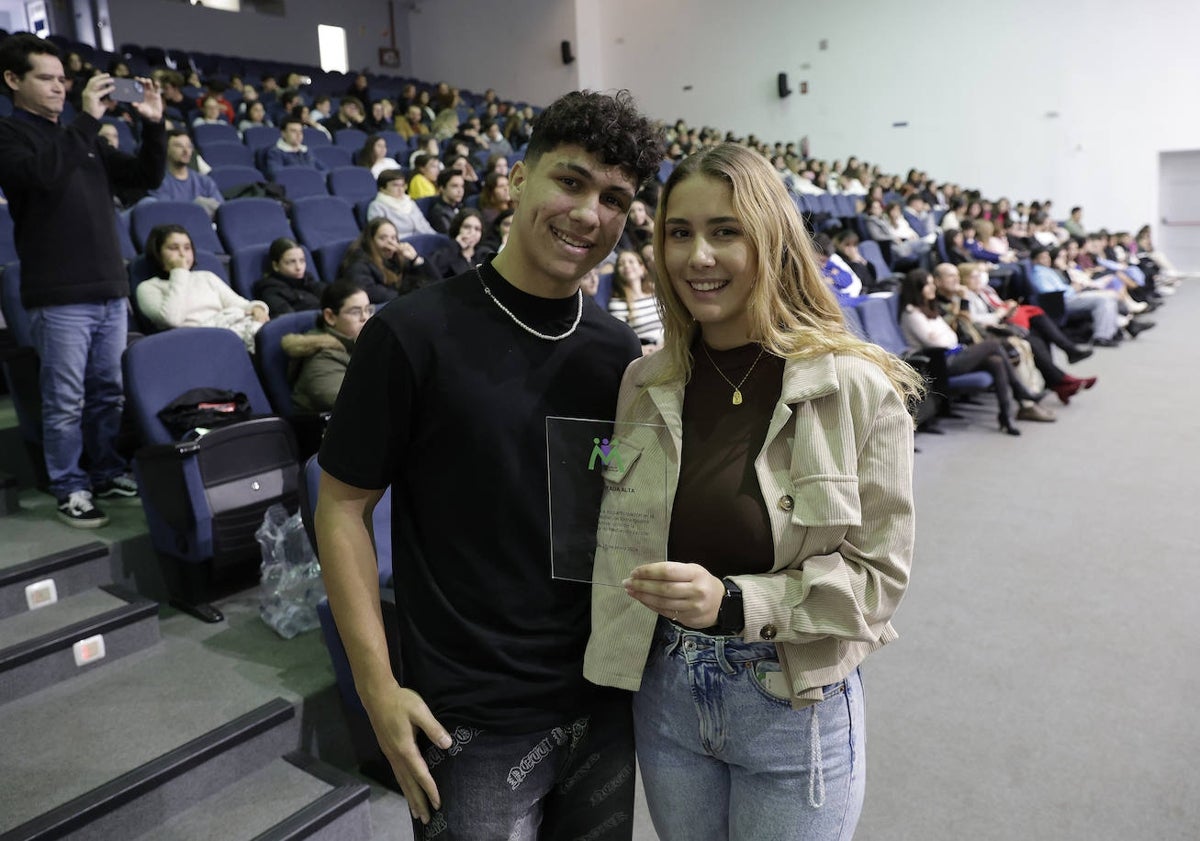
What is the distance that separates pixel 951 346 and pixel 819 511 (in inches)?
176

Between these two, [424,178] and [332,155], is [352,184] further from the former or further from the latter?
[332,155]

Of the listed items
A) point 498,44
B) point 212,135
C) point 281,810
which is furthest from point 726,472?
point 498,44

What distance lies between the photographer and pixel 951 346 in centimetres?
487

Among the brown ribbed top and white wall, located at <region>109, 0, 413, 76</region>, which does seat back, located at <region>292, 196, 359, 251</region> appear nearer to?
the brown ribbed top

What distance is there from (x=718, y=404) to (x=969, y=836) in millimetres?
1236

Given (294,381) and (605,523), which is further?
(294,381)

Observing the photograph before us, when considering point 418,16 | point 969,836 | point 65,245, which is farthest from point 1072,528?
point 418,16

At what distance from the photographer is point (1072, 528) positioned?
3.18 metres

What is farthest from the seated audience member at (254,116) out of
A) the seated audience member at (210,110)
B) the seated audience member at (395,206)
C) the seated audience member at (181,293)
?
the seated audience member at (181,293)

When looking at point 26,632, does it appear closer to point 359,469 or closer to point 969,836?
point 359,469

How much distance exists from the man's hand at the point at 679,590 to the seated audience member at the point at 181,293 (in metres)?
2.87

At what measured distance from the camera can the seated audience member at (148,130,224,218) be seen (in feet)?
15.3

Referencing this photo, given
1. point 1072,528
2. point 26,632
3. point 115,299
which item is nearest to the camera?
point 26,632

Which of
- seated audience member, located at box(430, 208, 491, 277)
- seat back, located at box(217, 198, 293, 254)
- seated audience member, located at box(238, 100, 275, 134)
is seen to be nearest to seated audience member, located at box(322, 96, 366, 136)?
seated audience member, located at box(238, 100, 275, 134)
